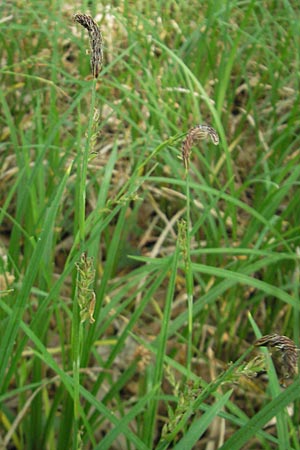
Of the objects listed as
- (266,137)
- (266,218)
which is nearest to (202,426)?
(266,218)

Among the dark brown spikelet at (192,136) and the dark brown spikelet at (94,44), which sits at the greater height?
the dark brown spikelet at (94,44)

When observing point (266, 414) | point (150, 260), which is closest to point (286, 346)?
point (266, 414)

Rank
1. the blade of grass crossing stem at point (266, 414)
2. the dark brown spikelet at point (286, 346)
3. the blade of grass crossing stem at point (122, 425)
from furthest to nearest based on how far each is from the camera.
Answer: the blade of grass crossing stem at point (122, 425) → the blade of grass crossing stem at point (266, 414) → the dark brown spikelet at point (286, 346)

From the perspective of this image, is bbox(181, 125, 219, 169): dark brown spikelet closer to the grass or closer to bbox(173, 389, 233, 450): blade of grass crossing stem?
the grass

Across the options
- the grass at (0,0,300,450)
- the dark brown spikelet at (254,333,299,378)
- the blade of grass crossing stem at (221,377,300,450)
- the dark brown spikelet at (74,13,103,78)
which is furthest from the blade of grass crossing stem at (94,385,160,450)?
the dark brown spikelet at (74,13,103,78)

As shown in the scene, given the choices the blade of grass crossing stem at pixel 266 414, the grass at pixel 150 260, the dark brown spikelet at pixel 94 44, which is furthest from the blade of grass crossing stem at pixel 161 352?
the dark brown spikelet at pixel 94 44

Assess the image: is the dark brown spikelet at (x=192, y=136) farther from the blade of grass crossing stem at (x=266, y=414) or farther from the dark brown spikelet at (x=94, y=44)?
the blade of grass crossing stem at (x=266, y=414)

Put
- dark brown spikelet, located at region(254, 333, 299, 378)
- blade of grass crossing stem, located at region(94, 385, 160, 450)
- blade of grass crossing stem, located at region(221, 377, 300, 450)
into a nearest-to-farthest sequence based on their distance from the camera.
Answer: dark brown spikelet, located at region(254, 333, 299, 378), blade of grass crossing stem, located at region(221, 377, 300, 450), blade of grass crossing stem, located at region(94, 385, 160, 450)

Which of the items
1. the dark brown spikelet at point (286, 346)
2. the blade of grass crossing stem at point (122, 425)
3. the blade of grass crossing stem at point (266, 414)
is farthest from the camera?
the blade of grass crossing stem at point (122, 425)
